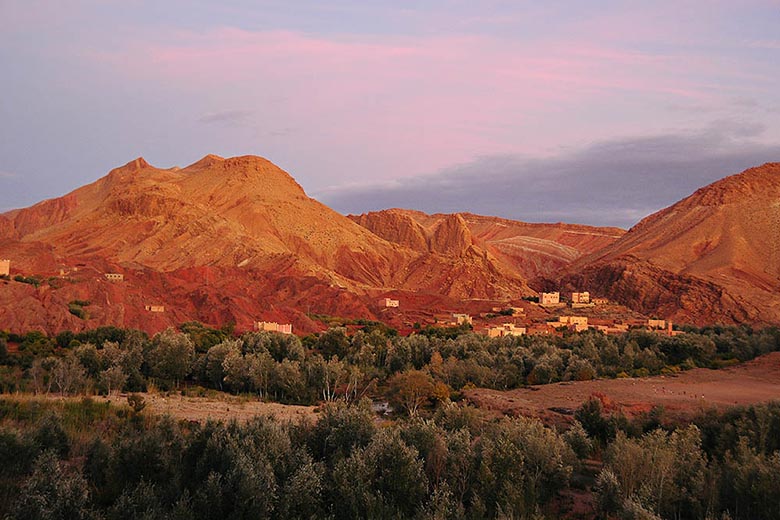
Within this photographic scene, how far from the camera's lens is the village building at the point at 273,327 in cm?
4938

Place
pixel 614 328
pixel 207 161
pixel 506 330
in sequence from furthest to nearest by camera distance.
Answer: pixel 207 161 → pixel 614 328 → pixel 506 330

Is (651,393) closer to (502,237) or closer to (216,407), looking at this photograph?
(216,407)

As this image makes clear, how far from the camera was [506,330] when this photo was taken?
54.3 metres

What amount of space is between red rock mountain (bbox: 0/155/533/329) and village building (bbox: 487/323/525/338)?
16681 millimetres

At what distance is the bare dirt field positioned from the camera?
861 inches

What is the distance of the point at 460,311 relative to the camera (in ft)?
234

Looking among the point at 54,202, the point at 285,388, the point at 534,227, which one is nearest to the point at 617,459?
the point at 285,388

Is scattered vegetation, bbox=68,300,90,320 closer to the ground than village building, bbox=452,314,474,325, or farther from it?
farther from it

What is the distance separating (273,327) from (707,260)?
53.1 meters

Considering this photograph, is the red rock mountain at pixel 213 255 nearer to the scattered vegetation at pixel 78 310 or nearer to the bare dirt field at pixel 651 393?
the scattered vegetation at pixel 78 310

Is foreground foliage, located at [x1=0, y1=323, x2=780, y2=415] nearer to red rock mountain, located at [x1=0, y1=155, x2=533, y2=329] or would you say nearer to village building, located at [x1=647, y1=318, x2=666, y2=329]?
red rock mountain, located at [x1=0, y1=155, x2=533, y2=329]

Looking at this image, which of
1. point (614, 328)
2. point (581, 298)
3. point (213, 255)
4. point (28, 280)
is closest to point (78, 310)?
point (28, 280)


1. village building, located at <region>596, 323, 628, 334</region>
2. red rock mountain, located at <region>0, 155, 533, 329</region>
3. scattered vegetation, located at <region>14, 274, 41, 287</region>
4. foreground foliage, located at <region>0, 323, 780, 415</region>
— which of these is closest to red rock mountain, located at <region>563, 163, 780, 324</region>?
village building, located at <region>596, 323, 628, 334</region>

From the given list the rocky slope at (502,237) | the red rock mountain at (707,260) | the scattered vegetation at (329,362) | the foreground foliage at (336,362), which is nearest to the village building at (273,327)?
the scattered vegetation at (329,362)
